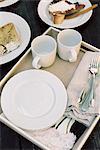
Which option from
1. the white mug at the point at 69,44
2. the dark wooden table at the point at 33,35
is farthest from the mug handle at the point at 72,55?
the dark wooden table at the point at 33,35

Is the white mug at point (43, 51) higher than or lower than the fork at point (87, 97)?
higher

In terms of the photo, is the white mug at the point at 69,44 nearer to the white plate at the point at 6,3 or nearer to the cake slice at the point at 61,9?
the cake slice at the point at 61,9

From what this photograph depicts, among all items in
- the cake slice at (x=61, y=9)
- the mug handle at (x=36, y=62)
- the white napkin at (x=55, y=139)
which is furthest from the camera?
the cake slice at (x=61, y=9)

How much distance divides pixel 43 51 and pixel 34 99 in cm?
16

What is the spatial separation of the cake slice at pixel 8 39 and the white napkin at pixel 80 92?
205 millimetres

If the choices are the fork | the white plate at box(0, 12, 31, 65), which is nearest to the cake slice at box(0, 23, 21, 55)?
the white plate at box(0, 12, 31, 65)

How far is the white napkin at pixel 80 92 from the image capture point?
28.9 inches

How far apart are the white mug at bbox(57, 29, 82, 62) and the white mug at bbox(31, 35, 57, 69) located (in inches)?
0.9

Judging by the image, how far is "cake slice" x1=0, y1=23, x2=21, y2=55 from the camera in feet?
2.88

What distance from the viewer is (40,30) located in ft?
3.13

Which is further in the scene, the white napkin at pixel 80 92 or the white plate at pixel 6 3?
the white plate at pixel 6 3

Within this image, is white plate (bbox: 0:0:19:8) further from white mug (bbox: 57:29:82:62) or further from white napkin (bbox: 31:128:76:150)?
white napkin (bbox: 31:128:76:150)

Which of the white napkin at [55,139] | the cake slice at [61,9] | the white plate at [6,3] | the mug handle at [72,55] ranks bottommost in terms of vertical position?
the white napkin at [55,139]

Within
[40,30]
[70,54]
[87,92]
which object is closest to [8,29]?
[40,30]
